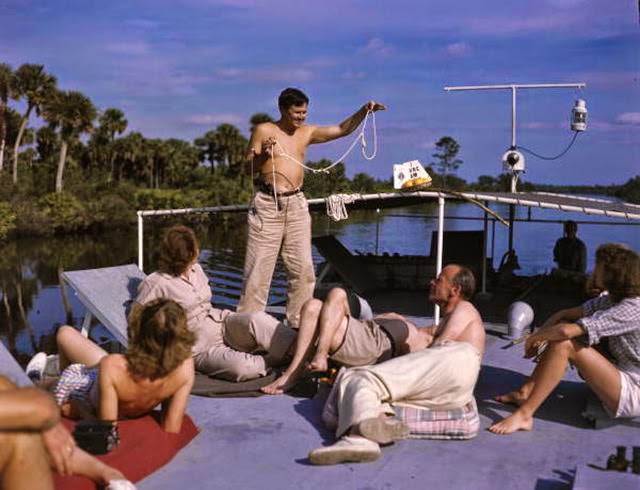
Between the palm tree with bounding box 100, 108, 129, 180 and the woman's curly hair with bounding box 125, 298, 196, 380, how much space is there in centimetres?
4909

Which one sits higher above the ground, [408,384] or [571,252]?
[571,252]

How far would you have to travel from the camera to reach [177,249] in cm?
473

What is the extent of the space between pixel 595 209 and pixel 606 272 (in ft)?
8.46

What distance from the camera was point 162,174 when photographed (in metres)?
56.0

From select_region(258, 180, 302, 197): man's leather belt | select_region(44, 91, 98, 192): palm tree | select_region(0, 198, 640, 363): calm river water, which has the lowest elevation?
select_region(0, 198, 640, 363): calm river water

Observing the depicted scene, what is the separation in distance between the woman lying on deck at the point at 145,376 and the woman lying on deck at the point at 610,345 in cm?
160

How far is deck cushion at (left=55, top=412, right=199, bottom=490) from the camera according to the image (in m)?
3.32

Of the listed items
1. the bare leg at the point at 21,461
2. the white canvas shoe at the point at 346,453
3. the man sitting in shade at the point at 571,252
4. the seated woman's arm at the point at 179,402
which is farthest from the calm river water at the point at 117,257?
the bare leg at the point at 21,461

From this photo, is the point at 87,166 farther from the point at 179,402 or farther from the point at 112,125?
the point at 179,402

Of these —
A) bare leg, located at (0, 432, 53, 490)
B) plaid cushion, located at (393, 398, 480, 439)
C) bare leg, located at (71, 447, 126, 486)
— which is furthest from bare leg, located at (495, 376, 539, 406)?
bare leg, located at (0, 432, 53, 490)

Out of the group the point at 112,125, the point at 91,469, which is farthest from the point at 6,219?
the point at 91,469

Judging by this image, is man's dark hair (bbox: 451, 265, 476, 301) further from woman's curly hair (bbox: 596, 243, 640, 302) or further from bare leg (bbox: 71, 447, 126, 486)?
bare leg (bbox: 71, 447, 126, 486)

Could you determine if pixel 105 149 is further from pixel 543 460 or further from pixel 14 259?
pixel 543 460

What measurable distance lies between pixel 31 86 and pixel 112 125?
30.7 ft
